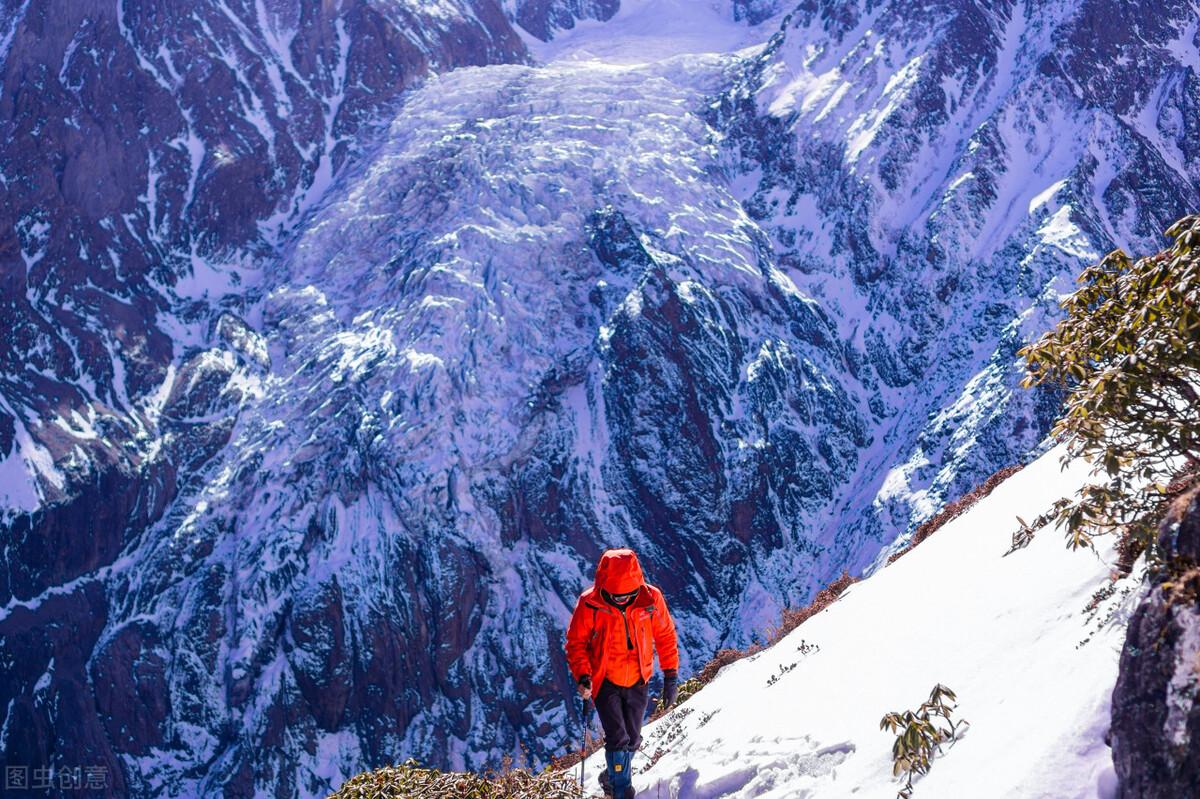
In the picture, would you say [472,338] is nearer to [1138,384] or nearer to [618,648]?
[618,648]

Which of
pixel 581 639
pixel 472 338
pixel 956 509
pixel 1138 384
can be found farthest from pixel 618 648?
pixel 472 338

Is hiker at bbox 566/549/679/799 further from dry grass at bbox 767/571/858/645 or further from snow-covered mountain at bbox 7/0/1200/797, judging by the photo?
snow-covered mountain at bbox 7/0/1200/797

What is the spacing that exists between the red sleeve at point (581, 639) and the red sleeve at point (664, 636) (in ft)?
2.20

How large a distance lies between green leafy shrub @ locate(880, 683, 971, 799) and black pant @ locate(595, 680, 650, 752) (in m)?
2.69

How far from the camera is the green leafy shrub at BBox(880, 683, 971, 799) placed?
7062mm

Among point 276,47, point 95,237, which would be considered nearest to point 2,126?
point 95,237

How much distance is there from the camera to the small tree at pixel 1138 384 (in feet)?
22.1

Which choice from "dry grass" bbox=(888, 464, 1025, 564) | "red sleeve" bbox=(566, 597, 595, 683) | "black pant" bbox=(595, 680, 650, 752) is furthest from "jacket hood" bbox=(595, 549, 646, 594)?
"dry grass" bbox=(888, 464, 1025, 564)

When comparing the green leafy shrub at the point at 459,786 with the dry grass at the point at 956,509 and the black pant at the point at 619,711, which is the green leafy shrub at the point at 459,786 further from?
the dry grass at the point at 956,509

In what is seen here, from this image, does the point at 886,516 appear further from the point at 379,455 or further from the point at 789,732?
the point at 789,732

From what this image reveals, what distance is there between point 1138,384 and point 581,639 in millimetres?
5141

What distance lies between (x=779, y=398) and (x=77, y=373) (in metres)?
57.8

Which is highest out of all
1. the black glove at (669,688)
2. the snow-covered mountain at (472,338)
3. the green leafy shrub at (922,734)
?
the snow-covered mountain at (472,338)

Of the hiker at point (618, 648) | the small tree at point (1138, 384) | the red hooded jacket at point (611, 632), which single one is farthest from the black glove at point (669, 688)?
the small tree at point (1138, 384)
